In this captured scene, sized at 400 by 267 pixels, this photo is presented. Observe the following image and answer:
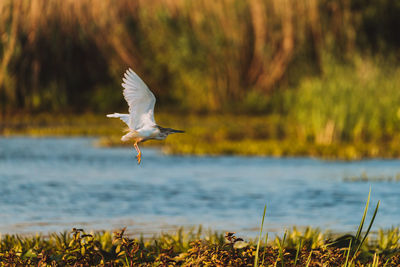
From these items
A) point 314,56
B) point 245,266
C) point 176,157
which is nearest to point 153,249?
point 245,266

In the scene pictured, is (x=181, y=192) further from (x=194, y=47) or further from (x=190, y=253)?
(x=194, y=47)

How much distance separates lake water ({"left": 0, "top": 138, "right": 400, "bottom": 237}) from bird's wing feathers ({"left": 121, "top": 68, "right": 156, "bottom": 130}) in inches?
195

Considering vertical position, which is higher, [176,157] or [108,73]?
[108,73]

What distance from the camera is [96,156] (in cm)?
2161

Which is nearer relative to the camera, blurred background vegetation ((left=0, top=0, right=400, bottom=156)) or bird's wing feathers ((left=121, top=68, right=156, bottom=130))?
bird's wing feathers ((left=121, top=68, right=156, bottom=130))

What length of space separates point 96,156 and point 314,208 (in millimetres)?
9281

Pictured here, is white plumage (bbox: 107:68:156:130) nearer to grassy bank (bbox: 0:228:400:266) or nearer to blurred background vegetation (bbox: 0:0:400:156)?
grassy bank (bbox: 0:228:400:266)

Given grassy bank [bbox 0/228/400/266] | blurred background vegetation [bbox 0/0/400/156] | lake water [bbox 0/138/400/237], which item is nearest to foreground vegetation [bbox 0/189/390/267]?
grassy bank [bbox 0/228/400/266]

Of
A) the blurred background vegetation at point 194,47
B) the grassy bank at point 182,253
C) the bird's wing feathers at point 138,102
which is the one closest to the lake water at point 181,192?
the grassy bank at point 182,253

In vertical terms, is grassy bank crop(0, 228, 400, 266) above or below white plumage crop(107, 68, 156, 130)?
below

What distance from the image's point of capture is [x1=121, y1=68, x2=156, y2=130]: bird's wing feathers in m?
5.60

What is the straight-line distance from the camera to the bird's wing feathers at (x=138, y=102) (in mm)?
5602

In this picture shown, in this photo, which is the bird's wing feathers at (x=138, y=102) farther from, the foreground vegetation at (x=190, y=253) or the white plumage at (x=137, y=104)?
the foreground vegetation at (x=190, y=253)

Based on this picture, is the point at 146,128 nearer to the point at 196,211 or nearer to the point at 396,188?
the point at 196,211
